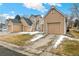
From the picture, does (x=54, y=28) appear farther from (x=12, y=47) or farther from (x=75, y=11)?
(x=12, y=47)

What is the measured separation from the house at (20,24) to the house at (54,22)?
264mm

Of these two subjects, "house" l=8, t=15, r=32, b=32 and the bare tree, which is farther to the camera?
"house" l=8, t=15, r=32, b=32

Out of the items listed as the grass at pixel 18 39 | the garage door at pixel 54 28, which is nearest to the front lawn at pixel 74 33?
the garage door at pixel 54 28

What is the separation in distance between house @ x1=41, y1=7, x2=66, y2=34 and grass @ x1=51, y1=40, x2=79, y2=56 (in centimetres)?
19

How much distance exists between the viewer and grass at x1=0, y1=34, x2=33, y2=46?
350 centimetres

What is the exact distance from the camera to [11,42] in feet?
11.6

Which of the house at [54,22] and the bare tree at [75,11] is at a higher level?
the bare tree at [75,11]

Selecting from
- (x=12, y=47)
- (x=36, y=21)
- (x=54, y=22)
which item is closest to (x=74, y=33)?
(x=54, y=22)

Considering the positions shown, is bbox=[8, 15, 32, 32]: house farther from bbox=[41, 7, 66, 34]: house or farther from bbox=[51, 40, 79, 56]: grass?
bbox=[51, 40, 79, 56]: grass

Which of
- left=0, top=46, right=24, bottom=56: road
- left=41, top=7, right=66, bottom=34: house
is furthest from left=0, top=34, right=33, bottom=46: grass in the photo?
left=41, top=7, right=66, bottom=34: house

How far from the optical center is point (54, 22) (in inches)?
135

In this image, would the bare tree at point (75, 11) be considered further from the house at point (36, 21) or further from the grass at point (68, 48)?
the house at point (36, 21)

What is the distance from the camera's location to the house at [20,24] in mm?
3459

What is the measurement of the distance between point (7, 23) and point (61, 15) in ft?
2.96
